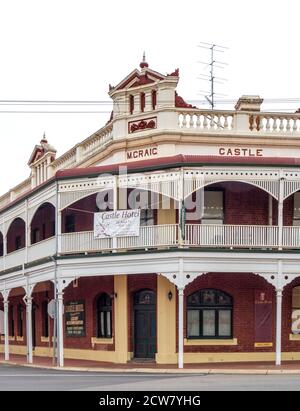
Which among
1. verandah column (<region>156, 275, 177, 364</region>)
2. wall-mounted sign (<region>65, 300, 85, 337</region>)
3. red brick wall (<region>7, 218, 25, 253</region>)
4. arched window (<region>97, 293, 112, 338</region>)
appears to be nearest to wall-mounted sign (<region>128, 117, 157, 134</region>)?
verandah column (<region>156, 275, 177, 364</region>)

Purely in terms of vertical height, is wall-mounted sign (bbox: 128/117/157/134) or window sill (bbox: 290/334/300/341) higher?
wall-mounted sign (bbox: 128/117/157/134)

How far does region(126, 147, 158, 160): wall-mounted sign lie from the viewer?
28625 mm

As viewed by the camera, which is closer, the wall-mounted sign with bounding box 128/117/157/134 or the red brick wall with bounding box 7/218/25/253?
the wall-mounted sign with bounding box 128/117/157/134

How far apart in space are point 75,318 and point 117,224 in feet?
20.9

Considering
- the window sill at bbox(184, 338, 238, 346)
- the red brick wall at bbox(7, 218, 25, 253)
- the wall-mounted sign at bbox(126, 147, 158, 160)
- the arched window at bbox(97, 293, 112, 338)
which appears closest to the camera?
the window sill at bbox(184, 338, 238, 346)

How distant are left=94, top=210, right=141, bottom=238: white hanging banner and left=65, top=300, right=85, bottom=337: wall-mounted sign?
5092 mm

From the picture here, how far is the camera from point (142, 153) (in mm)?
28953

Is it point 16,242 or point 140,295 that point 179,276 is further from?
point 16,242

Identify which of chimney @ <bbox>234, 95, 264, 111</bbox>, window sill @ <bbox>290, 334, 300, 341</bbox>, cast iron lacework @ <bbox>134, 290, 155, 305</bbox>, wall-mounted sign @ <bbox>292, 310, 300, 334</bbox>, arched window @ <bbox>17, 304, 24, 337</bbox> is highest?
chimney @ <bbox>234, 95, 264, 111</bbox>

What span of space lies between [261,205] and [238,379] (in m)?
8.55

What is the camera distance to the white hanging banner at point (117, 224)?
2669 cm

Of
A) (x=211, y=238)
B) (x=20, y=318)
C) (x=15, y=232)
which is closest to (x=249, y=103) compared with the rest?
(x=211, y=238)

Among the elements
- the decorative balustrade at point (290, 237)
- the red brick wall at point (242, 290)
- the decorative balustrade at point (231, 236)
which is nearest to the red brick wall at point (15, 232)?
the red brick wall at point (242, 290)

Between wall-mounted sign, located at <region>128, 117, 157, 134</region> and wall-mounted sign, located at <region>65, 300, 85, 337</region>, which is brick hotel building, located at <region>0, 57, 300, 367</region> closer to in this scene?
wall-mounted sign, located at <region>128, 117, 157, 134</region>
